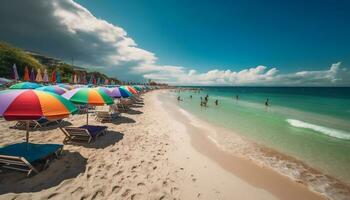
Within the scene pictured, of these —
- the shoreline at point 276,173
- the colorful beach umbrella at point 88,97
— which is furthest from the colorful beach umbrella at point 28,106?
the shoreline at point 276,173

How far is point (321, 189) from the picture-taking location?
229 inches

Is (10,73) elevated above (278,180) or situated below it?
above

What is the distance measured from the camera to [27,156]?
4750mm

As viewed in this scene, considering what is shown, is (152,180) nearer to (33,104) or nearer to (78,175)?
(78,175)

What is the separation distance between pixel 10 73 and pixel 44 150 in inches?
2066

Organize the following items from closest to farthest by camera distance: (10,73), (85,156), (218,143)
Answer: (85,156)
(218,143)
(10,73)

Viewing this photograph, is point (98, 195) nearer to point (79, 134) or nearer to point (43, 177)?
point (43, 177)

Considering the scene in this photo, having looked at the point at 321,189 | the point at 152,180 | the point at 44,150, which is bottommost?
the point at 321,189

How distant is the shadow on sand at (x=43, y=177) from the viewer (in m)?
4.23

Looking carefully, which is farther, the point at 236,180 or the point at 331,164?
the point at 331,164

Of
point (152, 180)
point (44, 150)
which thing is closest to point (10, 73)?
point (44, 150)

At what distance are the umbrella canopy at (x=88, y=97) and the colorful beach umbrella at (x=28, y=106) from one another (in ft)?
7.88

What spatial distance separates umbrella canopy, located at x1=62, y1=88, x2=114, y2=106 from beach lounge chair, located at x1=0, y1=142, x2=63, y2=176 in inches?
83.9

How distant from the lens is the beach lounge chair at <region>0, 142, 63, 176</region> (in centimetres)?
447
